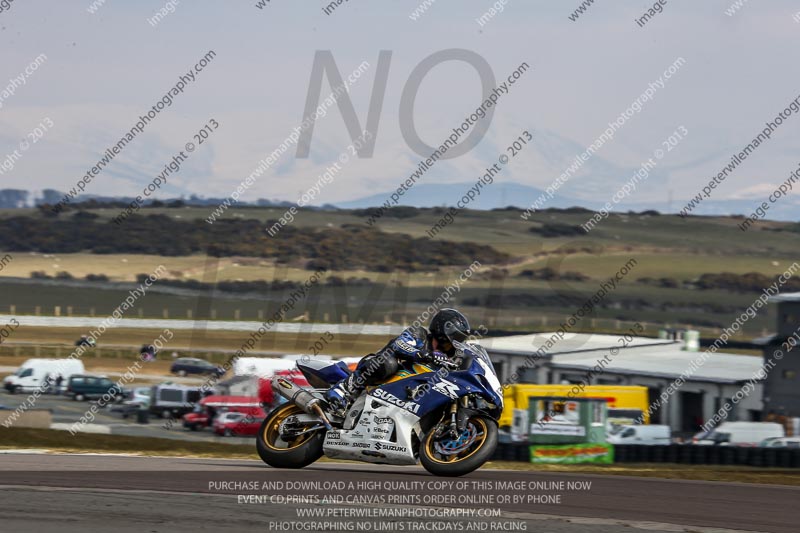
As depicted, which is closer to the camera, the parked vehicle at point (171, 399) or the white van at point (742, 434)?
the white van at point (742, 434)

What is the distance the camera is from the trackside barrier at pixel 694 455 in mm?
21844

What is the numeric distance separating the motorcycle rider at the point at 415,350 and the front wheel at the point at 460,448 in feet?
2.41

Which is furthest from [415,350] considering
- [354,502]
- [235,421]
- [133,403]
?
[133,403]

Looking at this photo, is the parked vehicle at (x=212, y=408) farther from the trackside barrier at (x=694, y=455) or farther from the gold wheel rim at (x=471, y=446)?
the gold wheel rim at (x=471, y=446)

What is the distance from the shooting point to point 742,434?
93.4 ft

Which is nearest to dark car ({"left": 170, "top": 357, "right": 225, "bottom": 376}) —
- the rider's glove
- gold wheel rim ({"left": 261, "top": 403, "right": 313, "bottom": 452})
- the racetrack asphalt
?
the racetrack asphalt

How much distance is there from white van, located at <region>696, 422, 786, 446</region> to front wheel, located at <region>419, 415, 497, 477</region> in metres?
19.7

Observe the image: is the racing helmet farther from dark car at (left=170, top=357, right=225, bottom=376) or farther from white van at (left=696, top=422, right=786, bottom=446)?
dark car at (left=170, top=357, right=225, bottom=376)

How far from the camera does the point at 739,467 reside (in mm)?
22062

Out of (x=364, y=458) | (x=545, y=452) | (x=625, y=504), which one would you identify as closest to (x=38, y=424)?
(x=545, y=452)

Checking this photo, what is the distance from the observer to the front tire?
436 inches

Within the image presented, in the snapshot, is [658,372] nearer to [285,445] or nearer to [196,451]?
[196,451]

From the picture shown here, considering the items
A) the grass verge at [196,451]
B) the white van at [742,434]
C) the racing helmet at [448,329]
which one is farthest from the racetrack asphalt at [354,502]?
the white van at [742,434]

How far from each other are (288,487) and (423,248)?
10767 centimetres
